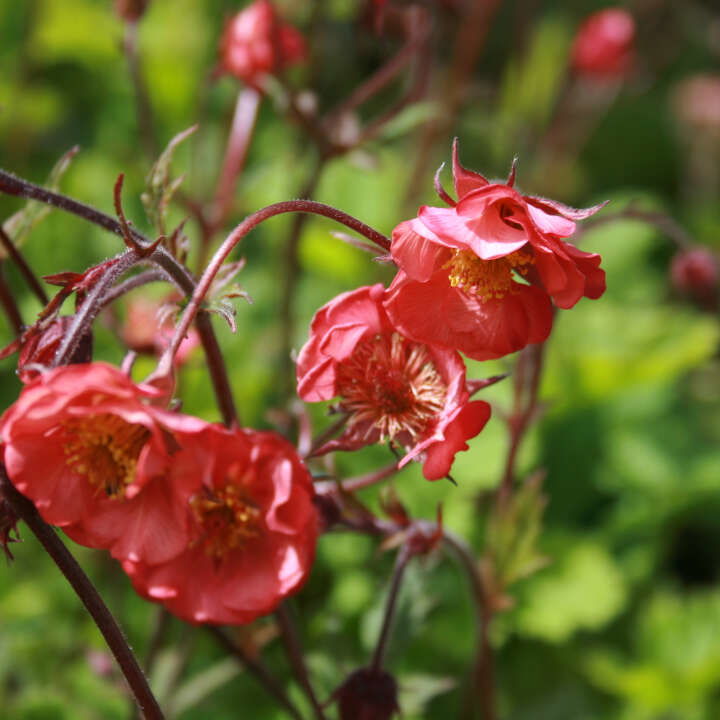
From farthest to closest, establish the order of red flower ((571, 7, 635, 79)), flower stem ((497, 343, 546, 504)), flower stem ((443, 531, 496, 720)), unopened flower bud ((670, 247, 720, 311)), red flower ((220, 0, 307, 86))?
red flower ((571, 7, 635, 79)) → red flower ((220, 0, 307, 86)) → unopened flower bud ((670, 247, 720, 311)) → flower stem ((497, 343, 546, 504)) → flower stem ((443, 531, 496, 720))

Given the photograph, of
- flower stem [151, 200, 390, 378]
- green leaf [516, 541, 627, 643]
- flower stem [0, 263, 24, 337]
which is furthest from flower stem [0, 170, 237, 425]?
green leaf [516, 541, 627, 643]

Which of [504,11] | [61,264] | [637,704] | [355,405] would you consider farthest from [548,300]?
[504,11]

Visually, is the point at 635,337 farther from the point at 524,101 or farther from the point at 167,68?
the point at 167,68

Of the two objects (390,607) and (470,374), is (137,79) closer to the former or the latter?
(470,374)

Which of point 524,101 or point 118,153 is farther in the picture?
point 524,101

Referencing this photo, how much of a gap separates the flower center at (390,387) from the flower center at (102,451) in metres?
0.23

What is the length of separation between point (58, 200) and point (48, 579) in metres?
1.24

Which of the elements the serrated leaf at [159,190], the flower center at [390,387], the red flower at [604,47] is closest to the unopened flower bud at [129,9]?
the serrated leaf at [159,190]

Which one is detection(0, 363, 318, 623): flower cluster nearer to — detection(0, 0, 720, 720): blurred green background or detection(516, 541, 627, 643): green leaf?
detection(0, 0, 720, 720): blurred green background

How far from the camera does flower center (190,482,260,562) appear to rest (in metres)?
1.09

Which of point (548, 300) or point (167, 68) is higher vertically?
point (548, 300)

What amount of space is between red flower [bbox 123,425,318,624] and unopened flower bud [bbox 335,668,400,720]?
0.25 m

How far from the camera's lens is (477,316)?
1.01m

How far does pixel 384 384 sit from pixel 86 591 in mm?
368
